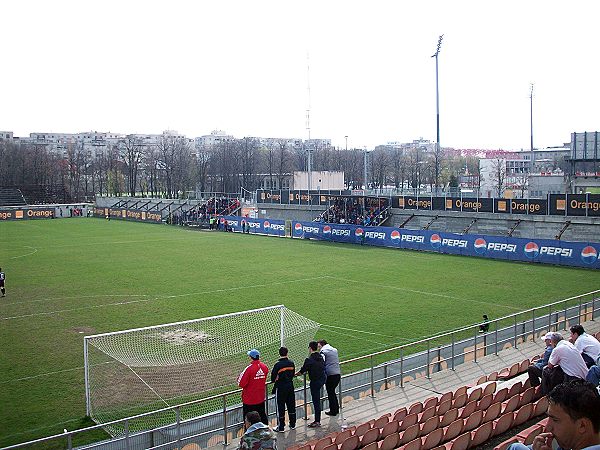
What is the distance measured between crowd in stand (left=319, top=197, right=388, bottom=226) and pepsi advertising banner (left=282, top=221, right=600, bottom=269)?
418cm

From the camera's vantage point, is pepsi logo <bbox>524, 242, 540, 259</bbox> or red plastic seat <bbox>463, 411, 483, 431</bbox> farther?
pepsi logo <bbox>524, 242, 540, 259</bbox>

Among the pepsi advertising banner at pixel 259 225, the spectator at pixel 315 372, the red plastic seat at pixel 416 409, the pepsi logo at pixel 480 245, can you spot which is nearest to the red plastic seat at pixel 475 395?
the red plastic seat at pixel 416 409

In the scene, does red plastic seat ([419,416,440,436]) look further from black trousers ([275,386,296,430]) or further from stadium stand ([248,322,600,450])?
→ black trousers ([275,386,296,430])

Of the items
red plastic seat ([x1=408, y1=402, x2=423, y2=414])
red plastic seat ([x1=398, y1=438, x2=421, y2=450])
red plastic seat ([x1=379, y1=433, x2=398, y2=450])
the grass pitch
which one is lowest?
the grass pitch

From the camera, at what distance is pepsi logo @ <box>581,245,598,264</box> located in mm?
34875

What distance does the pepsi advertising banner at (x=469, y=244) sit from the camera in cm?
3591

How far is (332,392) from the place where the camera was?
12539mm

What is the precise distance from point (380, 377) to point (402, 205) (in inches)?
1553

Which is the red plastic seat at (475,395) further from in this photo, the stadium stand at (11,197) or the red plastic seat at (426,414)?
the stadium stand at (11,197)

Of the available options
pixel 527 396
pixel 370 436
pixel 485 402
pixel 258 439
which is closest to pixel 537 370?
pixel 527 396

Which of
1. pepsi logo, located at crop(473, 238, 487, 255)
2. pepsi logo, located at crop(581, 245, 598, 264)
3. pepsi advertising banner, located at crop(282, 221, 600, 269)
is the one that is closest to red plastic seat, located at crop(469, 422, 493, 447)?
pepsi advertising banner, located at crop(282, 221, 600, 269)

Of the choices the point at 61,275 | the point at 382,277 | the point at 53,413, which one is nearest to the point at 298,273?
the point at 382,277

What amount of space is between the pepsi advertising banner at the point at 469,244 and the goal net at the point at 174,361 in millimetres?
24318

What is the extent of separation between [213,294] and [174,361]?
13445 millimetres
